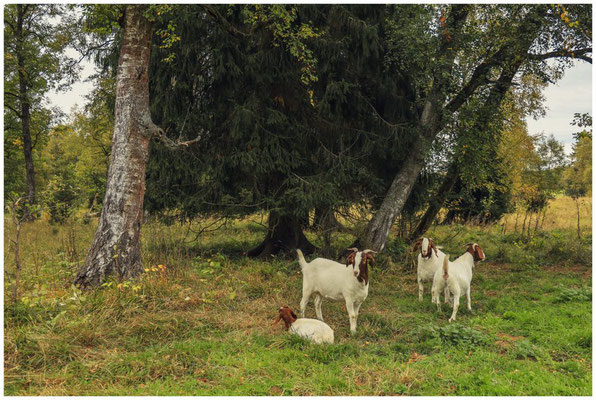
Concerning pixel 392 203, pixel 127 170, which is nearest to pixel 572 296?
pixel 392 203

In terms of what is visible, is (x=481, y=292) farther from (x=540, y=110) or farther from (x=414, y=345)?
(x=540, y=110)

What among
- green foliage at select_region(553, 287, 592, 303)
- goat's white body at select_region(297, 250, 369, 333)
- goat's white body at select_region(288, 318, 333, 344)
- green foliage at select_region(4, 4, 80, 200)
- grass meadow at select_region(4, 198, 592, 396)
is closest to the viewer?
grass meadow at select_region(4, 198, 592, 396)

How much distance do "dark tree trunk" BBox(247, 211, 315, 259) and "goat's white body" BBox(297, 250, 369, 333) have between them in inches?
213

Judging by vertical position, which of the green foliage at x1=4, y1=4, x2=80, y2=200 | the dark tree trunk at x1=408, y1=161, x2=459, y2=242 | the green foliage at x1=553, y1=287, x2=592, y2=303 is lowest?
the green foliage at x1=553, y1=287, x2=592, y2=303

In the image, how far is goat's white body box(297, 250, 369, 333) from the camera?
284 inches

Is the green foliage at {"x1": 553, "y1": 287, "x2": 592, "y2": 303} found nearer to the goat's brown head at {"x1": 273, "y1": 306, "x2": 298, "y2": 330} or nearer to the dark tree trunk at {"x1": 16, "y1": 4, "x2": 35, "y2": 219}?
the goat's brown head at {"x1": 273, "y1": 306, "x2": 298, "y2": 330}

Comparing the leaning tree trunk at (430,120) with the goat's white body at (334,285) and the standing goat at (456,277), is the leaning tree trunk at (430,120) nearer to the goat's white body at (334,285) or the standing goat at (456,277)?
the standing goat at (456,277)

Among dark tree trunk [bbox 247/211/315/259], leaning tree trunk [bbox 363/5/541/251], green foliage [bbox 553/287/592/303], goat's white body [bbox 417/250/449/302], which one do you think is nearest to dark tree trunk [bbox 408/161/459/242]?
leaning tree trunk [bbox 363/5/541/251]

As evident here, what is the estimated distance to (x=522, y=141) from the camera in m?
24.4

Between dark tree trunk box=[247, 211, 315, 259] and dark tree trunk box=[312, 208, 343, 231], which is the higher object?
dark tree trunk box=[312, 208, 343, 231]

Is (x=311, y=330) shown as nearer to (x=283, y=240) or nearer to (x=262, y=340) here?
(x=262, y=340)

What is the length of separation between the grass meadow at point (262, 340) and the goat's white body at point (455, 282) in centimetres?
28

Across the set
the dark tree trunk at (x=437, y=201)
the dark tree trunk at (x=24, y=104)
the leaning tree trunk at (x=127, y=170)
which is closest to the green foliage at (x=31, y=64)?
the dark tree trunk at (x=24, y=104)

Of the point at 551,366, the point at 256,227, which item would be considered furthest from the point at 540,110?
the point at 551,366
